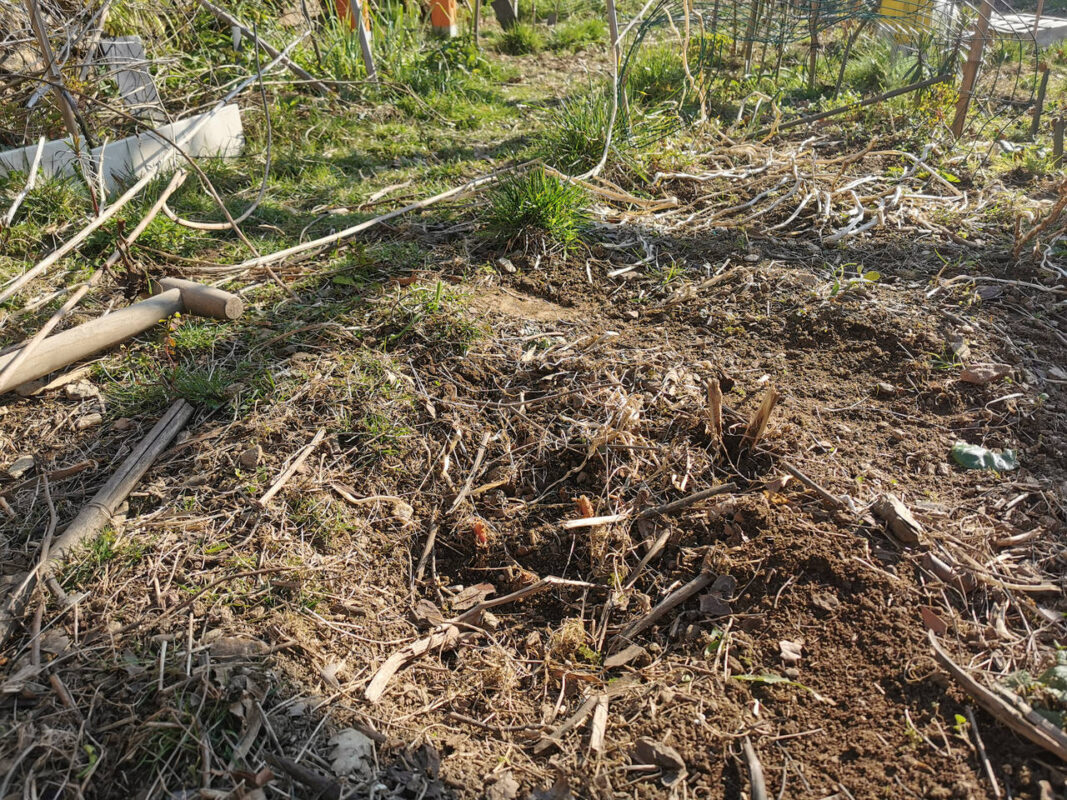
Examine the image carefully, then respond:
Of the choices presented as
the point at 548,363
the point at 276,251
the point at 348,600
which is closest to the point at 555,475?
the point at 548,363

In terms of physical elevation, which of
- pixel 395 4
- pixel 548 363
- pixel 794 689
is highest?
pixel 395 4

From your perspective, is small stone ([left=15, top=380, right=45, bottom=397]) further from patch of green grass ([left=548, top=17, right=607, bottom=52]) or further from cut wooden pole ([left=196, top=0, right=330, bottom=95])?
patch of green grass ([left=548, top=17, right=607, bottom=52])

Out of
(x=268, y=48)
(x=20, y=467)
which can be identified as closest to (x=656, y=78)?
(x=268, y=48)

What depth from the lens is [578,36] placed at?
7.79 m

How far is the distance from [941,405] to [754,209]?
6.03 ft

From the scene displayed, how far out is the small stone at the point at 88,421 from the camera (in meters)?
3.01

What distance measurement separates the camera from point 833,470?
264 cm

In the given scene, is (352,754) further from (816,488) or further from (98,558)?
(816,488)

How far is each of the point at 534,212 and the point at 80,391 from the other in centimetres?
225

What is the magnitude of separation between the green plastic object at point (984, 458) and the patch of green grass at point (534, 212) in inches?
83.7

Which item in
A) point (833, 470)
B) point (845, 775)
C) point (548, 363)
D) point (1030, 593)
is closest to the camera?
point (845, 775)

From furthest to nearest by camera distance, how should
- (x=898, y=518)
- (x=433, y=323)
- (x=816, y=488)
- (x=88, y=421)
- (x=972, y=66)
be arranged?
(x=972, y=66) < (x=433, y=323) < (x=88, y=421) < (x=816, y=488) < (x=898, y=518)

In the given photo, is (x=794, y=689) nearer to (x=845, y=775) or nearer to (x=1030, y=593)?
(x=845, y=775)

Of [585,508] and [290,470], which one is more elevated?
[290,470]
